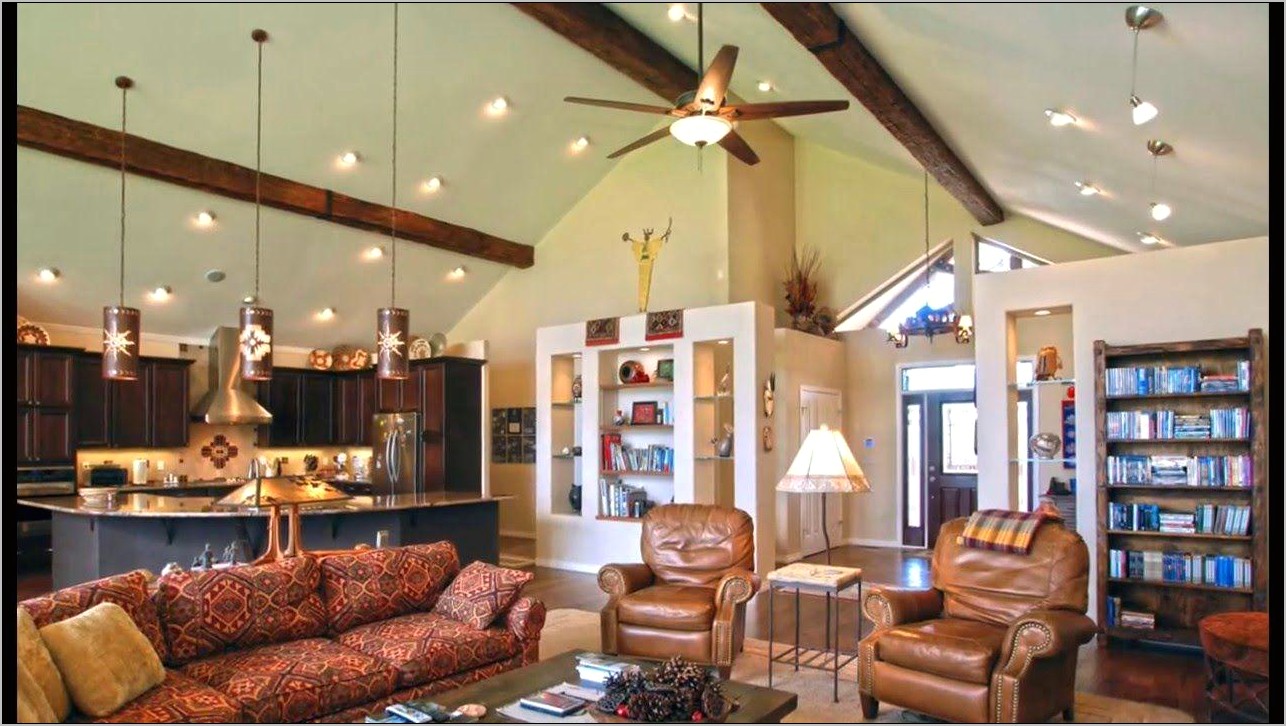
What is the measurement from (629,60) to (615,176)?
2.61 m

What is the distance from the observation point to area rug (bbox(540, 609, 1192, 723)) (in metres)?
3.90

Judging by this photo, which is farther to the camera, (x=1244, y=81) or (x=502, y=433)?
(x=502, y=433)

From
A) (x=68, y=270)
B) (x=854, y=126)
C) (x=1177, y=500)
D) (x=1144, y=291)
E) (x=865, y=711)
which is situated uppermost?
(x=854, y=126)

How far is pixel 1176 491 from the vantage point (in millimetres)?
5180

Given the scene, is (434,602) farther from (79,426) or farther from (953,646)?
(79,426)

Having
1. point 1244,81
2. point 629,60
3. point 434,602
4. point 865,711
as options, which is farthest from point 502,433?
point 1244,81

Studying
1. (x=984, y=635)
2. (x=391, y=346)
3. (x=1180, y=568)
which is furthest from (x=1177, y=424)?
(x=391, y=346)

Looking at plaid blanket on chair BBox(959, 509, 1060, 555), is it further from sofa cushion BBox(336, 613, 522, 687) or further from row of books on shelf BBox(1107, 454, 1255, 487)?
sofa cushion BBox(336, 613, 522, 687)

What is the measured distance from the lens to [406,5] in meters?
6.44

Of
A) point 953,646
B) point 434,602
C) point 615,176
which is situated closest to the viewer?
point 953,646

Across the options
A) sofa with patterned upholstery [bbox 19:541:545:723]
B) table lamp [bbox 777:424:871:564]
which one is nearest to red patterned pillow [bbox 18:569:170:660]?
sofa with patterned upholstery [bbox 19:541:545:723]

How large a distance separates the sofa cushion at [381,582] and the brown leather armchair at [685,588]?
3.17 feet

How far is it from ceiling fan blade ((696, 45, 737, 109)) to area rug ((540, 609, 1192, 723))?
10.0 ft

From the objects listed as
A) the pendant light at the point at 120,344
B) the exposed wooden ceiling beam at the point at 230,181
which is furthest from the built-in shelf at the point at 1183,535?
the exposed wooden ceiling beam at the point at 230,181
